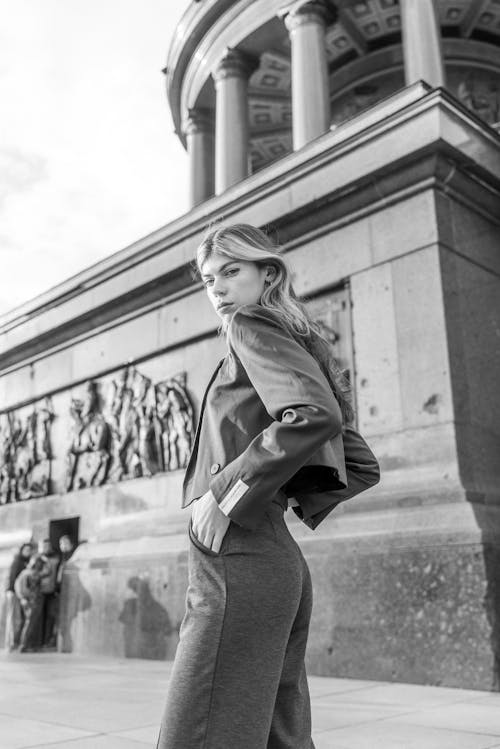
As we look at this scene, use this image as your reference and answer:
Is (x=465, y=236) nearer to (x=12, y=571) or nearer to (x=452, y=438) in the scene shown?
(x=452, y=438)

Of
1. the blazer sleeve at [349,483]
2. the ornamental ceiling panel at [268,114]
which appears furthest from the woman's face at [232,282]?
the ornamental ceiling panel at [268,114]

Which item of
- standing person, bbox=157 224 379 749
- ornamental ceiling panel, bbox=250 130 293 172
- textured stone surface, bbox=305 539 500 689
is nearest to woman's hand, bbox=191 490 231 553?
standing person, bbox=157 224 379 749

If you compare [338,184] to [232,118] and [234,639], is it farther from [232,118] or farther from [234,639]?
[232,118]

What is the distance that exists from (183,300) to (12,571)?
16.2ft

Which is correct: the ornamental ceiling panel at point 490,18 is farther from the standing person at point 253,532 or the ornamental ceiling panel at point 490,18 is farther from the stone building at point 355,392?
the standing person at point 253,532

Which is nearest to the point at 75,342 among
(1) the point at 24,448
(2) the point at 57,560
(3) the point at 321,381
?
(1) the point at 24,448

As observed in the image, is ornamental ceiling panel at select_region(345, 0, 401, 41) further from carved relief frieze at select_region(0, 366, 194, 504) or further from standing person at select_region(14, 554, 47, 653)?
standing person at select_region(14, 554, 47, 653)

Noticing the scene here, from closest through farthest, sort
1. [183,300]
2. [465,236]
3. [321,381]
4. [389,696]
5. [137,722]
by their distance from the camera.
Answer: [321,381] → [137,722] → [389,696] → [465,236] → [183,300]

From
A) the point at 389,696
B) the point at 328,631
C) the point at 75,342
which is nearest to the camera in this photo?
the point at 389,696

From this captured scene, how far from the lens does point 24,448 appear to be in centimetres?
1339

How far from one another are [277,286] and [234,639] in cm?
113

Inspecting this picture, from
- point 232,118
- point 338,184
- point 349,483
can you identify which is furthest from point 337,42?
point 349,483

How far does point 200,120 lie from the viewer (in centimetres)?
2689

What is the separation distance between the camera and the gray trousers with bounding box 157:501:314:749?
1.91 m
